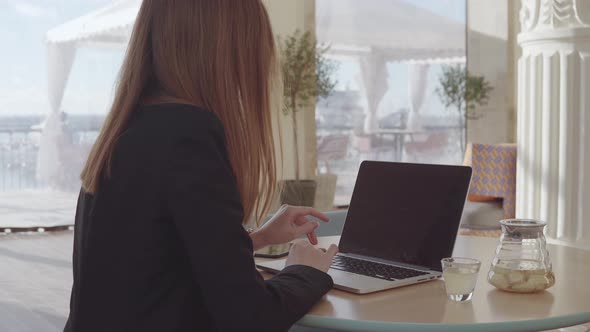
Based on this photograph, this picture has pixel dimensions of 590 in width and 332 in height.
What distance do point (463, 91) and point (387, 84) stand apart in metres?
0.88

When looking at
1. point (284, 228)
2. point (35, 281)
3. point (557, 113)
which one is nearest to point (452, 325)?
point (284, 228)

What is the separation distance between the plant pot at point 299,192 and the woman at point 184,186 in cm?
552

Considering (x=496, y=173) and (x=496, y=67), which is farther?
(x=496, y=67)

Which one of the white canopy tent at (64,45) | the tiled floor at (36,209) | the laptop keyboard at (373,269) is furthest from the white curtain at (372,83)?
the laptop keyboard at (373,269)

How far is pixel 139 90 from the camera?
4.42 feet

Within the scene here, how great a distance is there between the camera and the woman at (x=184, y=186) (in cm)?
121

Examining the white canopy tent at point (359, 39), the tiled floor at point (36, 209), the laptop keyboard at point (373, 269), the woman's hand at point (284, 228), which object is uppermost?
the white canopy tent at point (359, 39)

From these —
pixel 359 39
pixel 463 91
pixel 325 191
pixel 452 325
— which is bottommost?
pixel 325 191

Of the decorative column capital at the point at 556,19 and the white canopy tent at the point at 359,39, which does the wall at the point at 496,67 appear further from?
the decorative column capital at the point at 556,19

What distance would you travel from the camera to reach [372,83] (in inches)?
345

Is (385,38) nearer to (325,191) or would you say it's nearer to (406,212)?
(325,191)

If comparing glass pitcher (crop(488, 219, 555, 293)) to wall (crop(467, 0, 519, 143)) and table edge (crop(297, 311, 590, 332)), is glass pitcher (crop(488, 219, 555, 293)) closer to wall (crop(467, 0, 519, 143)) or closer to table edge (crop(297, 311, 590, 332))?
table edge (crop(297, 311, 590, 332))

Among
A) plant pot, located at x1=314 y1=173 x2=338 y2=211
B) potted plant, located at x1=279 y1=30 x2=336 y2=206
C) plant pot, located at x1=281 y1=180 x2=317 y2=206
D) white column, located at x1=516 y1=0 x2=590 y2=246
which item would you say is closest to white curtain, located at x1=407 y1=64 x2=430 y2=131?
potted plant, located at x1=279 y1=30 x2=336 y2=206

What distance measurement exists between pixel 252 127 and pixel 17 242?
574 centimetres
